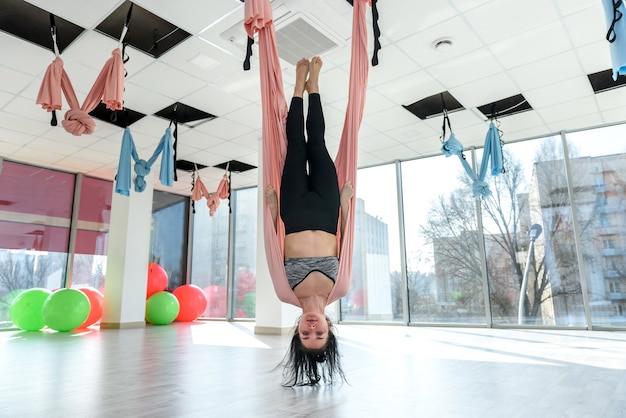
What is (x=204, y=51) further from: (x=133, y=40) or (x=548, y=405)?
A: (x=548, y=405)

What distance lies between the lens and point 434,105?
4.92 meters

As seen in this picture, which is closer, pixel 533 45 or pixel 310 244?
pixel 310 244

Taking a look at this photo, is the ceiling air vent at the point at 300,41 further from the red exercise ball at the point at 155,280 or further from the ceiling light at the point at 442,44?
the red exercise ball at the point at 155,280

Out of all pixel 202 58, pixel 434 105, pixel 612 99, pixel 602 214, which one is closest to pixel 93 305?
pixel 202 58

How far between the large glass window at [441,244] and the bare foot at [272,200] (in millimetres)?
4456

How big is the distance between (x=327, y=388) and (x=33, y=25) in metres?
3.67

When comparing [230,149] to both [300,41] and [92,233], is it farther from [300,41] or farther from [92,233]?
[92,233]

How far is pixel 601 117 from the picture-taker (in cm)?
514

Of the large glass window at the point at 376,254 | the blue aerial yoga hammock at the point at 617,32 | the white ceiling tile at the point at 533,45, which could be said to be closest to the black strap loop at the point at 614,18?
the blue aerial yoga hammock at the point at 617,32

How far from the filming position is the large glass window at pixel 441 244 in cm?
591

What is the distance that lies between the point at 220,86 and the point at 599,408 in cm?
404

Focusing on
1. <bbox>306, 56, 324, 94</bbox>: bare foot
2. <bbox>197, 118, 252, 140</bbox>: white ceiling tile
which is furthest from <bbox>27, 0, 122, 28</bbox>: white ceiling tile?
<bbox>197, 118, 252, 140</bbox>: white ceiling tile

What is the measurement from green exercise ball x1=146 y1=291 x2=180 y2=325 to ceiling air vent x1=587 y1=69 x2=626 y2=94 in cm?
653

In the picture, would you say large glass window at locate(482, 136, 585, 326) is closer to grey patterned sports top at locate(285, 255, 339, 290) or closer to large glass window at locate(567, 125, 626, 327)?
large glass window at locate(567, 125, 626, 327)
